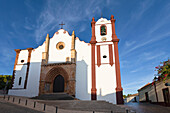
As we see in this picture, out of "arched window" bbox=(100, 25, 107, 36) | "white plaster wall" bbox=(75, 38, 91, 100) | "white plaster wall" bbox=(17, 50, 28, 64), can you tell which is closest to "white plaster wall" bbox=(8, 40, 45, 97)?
"white plaster wall" bbox=(17, 50, 28, 64)

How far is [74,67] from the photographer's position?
1986 cm

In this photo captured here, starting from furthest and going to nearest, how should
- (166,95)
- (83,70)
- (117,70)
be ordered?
(83,70), (117,70), (166,95)

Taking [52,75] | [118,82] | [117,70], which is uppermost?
[117,70]

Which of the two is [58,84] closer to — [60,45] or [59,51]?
[59,51]

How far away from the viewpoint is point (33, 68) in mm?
21562

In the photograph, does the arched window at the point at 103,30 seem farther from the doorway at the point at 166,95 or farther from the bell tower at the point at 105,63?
the doorway at the point at 166,95

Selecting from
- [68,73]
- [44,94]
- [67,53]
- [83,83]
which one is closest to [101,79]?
[83,83]

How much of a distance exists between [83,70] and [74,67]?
153 centimetres

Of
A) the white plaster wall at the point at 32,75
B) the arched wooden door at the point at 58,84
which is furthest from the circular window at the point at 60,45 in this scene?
the arched wooden door at the point at 58,84

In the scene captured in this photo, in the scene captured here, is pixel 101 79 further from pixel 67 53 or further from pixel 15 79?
pixel 15 79

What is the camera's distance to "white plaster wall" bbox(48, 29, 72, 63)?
21188mm

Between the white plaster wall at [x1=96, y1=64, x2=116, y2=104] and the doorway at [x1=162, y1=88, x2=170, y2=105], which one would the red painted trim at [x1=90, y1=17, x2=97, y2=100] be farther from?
the doorway at [x1=162, y1=88, x2=170, y2=105]

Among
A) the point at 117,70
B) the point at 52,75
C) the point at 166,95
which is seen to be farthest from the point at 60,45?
the point at 166,95

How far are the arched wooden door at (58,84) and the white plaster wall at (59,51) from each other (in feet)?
9.45
